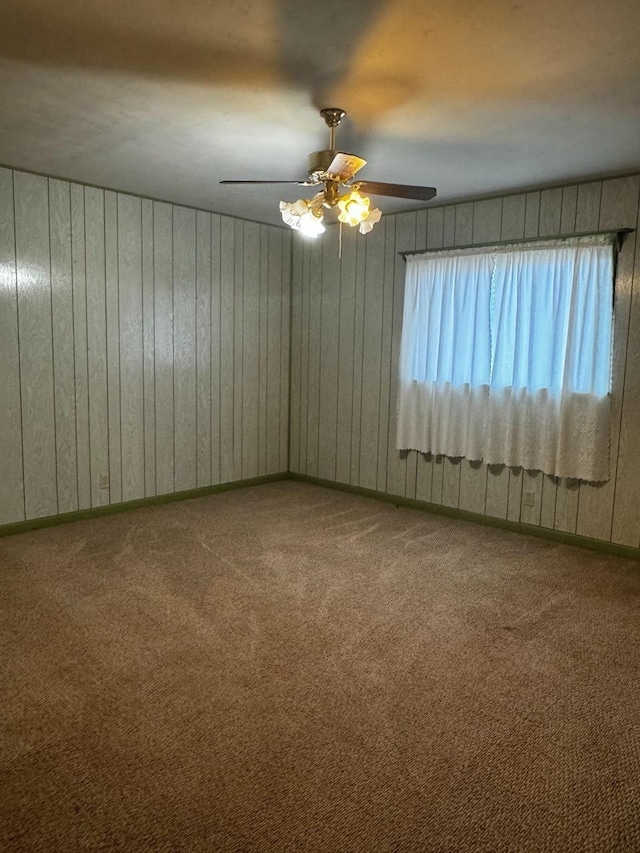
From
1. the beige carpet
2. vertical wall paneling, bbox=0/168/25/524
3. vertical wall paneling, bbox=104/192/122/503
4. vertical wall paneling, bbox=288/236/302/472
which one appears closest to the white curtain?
the beige carpet

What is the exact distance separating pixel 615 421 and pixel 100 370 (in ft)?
12.7

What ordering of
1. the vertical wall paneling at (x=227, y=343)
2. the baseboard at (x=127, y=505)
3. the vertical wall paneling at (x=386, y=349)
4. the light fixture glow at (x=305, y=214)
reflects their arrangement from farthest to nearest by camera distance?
the vertical wall paneling at (x=227, y=343) → the vertical wall paneling at (x=386, y=349) → the baseboard at (x=127, y=505) → the light fixture glow at (x=305, y=214)

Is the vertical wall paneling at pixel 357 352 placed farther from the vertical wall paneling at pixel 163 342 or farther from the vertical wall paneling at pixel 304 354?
the vertical wall paneling at pixel 163 342

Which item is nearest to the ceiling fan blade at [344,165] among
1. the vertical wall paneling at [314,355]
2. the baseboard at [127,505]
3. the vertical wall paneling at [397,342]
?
the vertical wall paneling at [397,342]

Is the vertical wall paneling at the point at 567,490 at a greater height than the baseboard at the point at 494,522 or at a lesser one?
greater

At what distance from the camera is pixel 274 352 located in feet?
20.3

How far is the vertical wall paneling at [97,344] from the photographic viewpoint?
469cm

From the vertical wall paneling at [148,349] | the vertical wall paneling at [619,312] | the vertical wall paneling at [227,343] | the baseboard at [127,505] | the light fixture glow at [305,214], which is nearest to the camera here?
the light fixture glow at [305,214]

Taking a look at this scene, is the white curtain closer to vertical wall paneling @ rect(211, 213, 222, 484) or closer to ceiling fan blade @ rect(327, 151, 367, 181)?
vertical wall paneling @ rect(211, 213, 222, 484)

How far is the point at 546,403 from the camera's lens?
4.48 meters

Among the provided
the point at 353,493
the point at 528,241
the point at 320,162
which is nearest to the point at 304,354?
the point at 353,493

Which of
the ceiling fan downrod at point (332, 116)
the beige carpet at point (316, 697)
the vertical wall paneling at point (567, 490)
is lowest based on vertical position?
the beige carpet at point (316, 697)

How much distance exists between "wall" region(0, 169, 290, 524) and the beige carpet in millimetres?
822

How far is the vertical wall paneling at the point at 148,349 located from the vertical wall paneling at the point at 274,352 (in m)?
1.31
